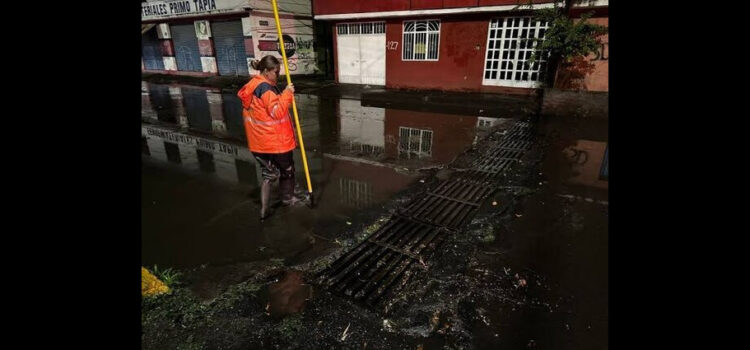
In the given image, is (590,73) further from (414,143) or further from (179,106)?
(179,106)

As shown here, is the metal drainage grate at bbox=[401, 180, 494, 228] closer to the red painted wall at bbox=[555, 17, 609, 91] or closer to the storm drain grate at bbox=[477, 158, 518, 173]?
the storm drain grate at bbox=[477, 158, 518, 173]

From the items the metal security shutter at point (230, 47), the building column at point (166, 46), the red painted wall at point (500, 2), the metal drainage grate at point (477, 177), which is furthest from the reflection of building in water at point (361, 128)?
→ the building column at point (166, 46)

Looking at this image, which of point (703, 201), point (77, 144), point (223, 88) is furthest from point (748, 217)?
point (223, 88)

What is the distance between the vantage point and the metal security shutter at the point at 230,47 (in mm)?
18859

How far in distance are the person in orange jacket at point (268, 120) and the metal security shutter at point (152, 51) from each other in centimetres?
2371

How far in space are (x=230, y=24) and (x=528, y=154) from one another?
18.0 metres

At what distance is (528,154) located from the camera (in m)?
6.60

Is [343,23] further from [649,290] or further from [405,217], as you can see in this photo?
[649,290]

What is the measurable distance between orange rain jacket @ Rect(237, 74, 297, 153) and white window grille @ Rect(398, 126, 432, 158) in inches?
121

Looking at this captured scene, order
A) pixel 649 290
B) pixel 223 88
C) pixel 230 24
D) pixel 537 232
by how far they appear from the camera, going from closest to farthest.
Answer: pixel 649 290, pixel 537 232, pixel 223 88, pixel 230 24

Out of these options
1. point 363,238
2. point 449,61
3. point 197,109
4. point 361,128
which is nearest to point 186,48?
point 197,109

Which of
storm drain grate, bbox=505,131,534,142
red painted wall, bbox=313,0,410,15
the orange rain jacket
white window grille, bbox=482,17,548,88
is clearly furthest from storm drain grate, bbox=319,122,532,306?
red painted wall, bbox=313,0,410,15

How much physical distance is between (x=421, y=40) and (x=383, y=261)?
12484 millimetres

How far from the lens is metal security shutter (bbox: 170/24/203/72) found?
2098 centimetres
